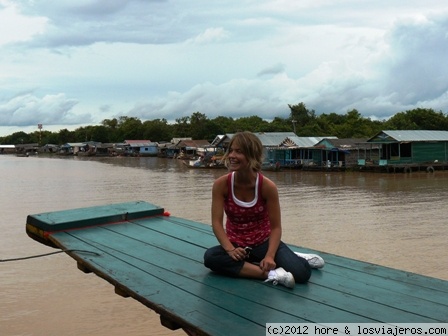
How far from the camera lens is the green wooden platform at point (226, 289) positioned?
2.44 m

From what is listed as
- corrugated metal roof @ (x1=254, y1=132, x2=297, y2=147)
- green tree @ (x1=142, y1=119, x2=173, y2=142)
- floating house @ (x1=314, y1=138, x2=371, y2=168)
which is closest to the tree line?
green tree @ (x1=142, y1=119, x2=173, y2=142)

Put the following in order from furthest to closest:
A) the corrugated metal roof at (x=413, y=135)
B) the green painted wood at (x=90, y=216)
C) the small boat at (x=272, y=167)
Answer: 1. the small boat at (x=272, y=167)
2. the corrugated metal roof at (x=413, y=135)
3. the green painted wood at (x=90, y=216)

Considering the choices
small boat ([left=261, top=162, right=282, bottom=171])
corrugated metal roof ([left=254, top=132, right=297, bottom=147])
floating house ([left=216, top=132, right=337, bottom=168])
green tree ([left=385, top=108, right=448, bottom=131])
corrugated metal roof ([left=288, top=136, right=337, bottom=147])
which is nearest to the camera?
small boat ([left=261, top=162, right=282, bottom=171])

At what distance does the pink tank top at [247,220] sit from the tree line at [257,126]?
49.9m

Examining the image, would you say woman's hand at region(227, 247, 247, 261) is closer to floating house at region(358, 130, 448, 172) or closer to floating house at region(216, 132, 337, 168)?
floating house at region(358, 130, 448, 172)

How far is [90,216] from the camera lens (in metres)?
4.86

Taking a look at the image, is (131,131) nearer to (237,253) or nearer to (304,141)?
(304,141)

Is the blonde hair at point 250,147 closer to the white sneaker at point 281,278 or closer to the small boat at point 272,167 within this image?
the white sneaker at point 281,278

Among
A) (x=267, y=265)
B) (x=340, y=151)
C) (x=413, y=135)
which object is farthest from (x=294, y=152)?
(x=267, y=265)

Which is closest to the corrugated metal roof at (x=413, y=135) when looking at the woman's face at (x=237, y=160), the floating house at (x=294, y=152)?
the floating house at (x=294, y=152)

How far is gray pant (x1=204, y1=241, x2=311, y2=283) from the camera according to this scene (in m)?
3.02

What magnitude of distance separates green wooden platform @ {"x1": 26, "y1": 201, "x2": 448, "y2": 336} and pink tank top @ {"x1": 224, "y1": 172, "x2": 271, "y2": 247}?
0.32 meters

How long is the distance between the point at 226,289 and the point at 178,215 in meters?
11.5

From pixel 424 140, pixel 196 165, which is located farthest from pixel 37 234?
pixel 196 165
